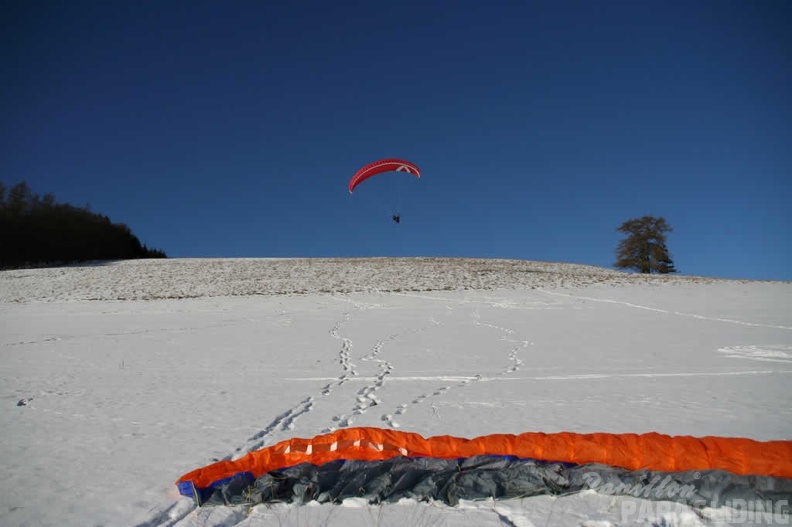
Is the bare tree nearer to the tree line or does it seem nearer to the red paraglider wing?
the red paraglider wing

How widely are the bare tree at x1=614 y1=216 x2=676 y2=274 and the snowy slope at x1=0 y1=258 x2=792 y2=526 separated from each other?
27.7 metres

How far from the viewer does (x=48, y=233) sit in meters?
45.4

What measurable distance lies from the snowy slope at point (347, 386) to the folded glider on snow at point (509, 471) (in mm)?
136

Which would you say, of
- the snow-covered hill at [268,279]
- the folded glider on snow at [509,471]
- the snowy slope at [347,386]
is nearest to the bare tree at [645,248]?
the snow-covered hill at [268,279]

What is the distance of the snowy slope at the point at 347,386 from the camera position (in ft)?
12.2

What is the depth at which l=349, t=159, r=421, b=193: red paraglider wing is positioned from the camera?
939 inches

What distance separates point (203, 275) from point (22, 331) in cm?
1666

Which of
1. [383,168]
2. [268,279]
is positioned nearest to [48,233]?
[268,279]

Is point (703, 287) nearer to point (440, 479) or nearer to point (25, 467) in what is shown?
point (440, 479)

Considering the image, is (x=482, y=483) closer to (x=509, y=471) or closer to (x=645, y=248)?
(x=509, y=471)

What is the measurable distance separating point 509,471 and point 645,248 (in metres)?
49.6

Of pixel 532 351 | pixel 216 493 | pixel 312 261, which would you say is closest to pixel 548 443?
pixel 216 493

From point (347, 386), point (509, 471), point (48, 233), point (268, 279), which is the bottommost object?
point (347, 386)

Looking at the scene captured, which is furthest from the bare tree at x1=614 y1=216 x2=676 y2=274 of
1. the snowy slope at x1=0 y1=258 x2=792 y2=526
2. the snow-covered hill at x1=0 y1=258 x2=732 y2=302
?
the snowy slope at x1=0 y1=258 x2=792 y2=526
